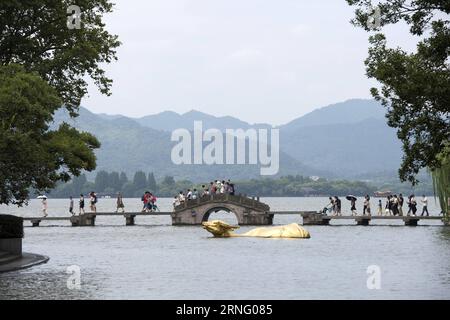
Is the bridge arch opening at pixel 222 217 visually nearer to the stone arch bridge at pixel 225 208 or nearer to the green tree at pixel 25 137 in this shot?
the stone arch bridge at pixel 225 208

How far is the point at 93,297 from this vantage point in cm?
2755

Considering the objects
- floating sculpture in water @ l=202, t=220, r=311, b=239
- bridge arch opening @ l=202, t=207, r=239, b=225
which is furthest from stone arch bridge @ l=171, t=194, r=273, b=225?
floating sculpture in water @ l=202, t=220, r=311, b=239

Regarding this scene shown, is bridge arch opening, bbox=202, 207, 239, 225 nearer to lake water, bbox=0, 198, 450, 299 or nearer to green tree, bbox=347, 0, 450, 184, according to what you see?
lake water, bbox=0, 198, 450, 299

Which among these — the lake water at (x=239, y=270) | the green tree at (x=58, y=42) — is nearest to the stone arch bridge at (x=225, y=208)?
the lake water at (x=239, y=270)

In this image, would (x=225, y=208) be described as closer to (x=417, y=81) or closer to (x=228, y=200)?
(x=228, y=200)

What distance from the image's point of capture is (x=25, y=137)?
36.6m

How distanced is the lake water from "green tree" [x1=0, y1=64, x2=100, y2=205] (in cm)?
355

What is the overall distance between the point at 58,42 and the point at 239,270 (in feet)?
48.7

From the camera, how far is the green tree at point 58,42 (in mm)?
43531

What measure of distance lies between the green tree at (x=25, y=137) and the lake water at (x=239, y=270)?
355cm

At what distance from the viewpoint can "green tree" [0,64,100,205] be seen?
36656mm
